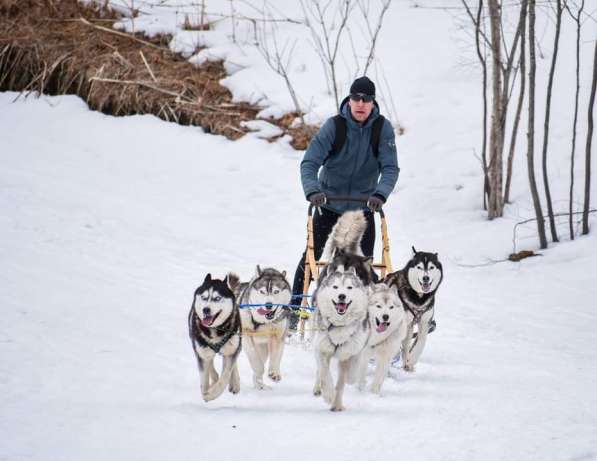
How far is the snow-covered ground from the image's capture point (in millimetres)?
3180

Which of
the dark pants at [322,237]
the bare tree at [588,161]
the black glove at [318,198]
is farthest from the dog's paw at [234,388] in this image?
the bare tree at [588,161]

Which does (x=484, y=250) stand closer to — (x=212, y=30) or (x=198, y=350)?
(x=198, y=350)

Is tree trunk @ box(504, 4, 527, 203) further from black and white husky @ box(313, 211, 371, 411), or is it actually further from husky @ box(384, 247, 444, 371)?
black and white husky @ box(313, 211, 371, 411)

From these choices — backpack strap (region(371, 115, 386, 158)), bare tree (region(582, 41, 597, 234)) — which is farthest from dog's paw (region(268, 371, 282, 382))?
bare tree (region(582, 41, 597, 234))

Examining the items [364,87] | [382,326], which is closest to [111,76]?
[364,87]

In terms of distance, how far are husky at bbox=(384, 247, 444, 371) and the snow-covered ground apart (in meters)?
0.37

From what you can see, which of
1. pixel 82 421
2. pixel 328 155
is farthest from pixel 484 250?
pixel 82 421

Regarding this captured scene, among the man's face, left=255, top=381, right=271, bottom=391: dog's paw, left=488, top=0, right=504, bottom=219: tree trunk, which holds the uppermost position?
left=488, top=0, right=504, bottom=219: tree trunk

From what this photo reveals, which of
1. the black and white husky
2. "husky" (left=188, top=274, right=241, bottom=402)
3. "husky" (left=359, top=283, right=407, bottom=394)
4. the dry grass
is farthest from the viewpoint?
the dry grass

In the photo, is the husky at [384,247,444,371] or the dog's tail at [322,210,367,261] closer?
the husky at [384,247,444,371]

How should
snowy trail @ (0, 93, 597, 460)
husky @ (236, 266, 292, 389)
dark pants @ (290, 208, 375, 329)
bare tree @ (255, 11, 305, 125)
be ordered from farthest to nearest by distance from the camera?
bare tree @ (255, 11, 305, 125) < dark pants @ (290, 208, 375, 329) < husky @ (236, 266, 292, 389) < snowy trail @ (0, 93, 597, 460)

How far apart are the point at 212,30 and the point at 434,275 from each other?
402 inches

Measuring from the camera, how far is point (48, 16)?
12.4 meters

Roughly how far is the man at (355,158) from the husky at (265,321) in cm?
61
